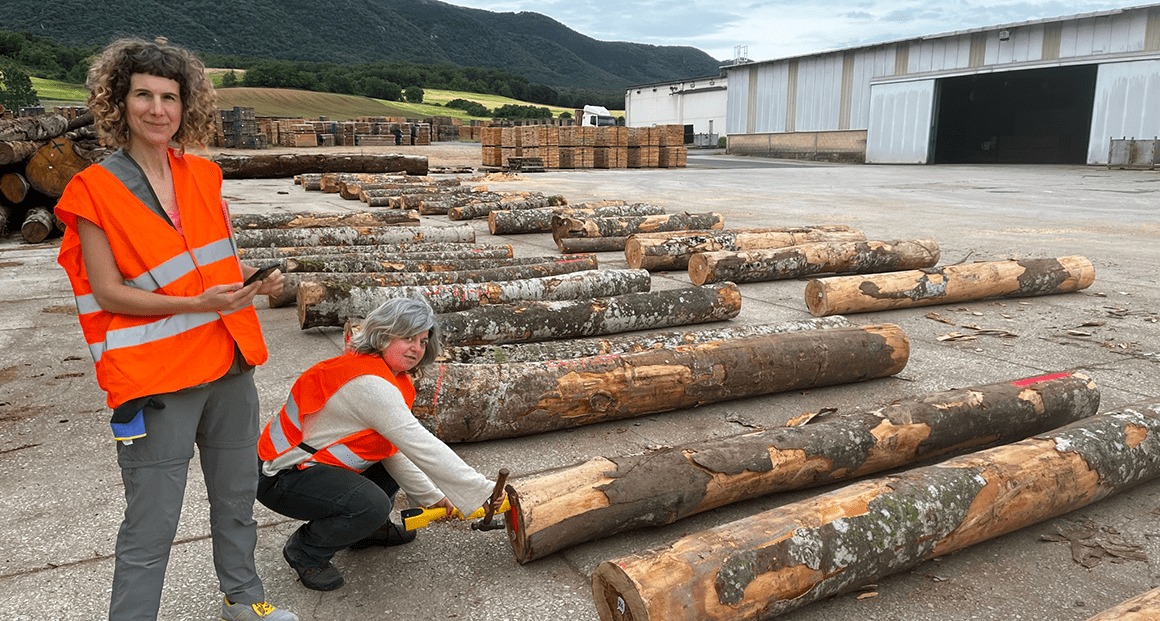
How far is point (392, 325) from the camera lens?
2719mm

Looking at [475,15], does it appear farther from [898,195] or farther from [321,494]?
[321,494]

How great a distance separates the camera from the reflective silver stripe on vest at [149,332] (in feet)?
7.06

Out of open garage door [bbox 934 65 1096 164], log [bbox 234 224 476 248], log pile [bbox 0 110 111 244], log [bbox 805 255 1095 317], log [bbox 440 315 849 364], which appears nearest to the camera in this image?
log [bbox 440 315 849 364]

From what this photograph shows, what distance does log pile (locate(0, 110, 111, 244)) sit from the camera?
36.7 ft

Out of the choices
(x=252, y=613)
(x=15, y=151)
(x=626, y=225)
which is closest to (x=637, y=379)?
(x=252, y=613)

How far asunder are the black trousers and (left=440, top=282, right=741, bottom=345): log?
2638 millimetres

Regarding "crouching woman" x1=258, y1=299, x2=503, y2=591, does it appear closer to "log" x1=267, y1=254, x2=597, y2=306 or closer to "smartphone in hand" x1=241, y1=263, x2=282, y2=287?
"smartphone in hand" x1=241, y1=263, x2=282, y2=287

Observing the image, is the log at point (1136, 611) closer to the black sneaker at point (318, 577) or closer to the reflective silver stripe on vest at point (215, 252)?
the black sneaker at point (318, 577)

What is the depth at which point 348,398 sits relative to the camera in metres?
2.73

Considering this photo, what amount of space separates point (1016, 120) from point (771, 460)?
45195 millimetres

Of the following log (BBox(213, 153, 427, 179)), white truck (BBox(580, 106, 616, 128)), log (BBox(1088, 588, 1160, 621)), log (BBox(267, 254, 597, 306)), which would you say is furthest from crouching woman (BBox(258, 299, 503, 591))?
white truck (BBox(580, 106, 616, 128))

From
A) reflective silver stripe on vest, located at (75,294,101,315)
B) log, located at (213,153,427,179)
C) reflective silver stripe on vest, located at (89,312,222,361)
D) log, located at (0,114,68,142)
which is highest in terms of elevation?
log, located at (0,114,68,142)

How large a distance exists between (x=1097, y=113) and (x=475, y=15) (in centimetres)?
19083

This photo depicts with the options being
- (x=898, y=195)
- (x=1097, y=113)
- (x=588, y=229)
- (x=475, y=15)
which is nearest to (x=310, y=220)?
(x=588, y=229)
